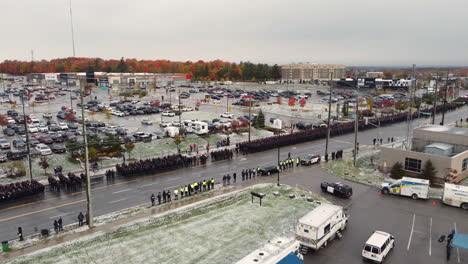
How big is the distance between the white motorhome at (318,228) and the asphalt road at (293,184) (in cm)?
66

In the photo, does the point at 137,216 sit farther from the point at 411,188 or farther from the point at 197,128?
the point at 197,128

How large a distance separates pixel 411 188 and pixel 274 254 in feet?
65.6

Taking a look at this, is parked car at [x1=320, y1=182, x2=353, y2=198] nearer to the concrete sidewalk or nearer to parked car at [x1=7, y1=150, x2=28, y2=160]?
the concrete sidewalk

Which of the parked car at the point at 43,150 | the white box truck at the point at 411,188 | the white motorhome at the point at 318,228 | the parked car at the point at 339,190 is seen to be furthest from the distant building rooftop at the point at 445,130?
the parked car at the point at 43,150

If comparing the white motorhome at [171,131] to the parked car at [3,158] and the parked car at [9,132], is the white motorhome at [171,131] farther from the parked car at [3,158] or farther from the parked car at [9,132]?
the parked car at [9,132]

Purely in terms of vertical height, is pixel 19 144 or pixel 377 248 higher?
pixel 19 144

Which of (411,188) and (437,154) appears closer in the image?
(411,188)

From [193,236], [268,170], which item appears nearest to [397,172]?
[268,170]

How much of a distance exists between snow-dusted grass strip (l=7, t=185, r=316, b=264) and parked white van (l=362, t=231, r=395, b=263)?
5077 mm

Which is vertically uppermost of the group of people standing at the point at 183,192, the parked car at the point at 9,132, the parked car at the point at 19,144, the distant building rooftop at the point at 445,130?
the distant building rooftop at the point at 445,130

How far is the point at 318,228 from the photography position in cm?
2072

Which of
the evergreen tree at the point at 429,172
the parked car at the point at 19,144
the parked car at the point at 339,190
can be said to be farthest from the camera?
the parked car at the point at 19,144

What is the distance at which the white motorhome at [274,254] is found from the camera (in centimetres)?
1531

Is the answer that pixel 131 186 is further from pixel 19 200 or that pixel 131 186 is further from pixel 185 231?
pixel 185 231
